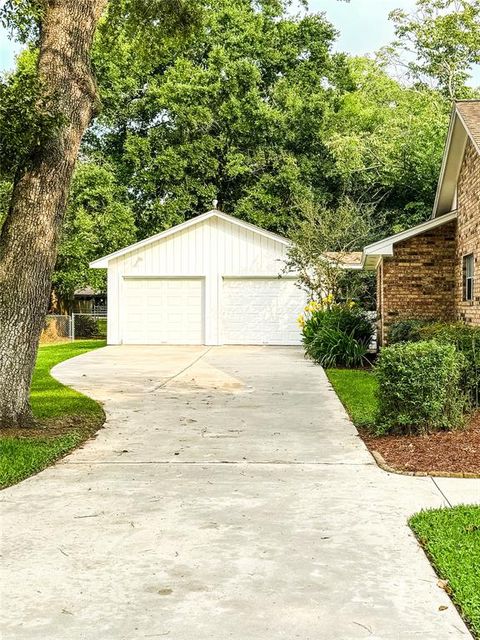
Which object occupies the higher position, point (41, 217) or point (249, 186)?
point (249, 186)

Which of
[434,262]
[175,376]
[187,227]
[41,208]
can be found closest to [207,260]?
[187,227]

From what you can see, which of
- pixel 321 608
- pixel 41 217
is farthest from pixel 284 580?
pixel 41 217

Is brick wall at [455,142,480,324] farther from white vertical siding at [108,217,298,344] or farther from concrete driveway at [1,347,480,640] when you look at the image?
white vertical siding at [108,217,298,344]

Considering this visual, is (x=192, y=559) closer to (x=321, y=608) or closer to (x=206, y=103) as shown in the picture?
(x=321, y=608)

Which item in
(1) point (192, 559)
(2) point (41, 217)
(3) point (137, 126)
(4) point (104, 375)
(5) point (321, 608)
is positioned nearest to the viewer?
(5) point (321, 608)

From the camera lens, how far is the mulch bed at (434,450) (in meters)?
6.59

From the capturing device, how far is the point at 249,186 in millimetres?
34250

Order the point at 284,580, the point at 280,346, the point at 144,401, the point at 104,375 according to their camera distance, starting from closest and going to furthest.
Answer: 1. the point at 284,580
2. the point at 144,401
3. the point at 104,375
4. the point at 280,346

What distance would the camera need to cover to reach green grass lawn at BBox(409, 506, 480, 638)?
3.62m

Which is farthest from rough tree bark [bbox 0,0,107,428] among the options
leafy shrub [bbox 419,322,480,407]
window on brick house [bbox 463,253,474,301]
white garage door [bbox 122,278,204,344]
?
white garage door [bbox 122,278,204,344]

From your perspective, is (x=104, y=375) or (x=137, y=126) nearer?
(x=104, y=375)

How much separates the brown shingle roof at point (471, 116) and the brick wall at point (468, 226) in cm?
66

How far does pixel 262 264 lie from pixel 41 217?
16082 mm

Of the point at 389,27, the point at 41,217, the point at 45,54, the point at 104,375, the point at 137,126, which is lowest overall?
the point at 104,375
